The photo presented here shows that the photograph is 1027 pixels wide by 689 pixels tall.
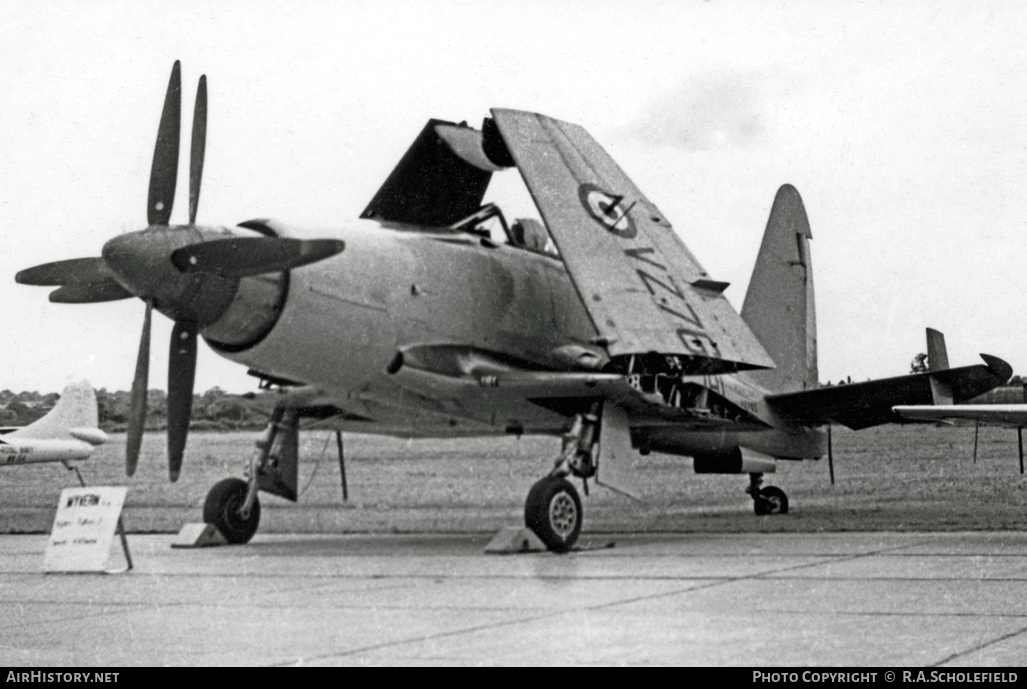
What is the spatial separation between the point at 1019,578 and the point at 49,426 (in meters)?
28.4

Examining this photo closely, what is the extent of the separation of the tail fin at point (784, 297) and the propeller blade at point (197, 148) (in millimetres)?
10178

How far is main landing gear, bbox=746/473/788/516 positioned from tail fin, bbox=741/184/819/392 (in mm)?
1985

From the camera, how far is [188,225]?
1091cm

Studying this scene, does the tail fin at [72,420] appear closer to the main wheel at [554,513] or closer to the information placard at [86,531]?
the information placard at [86,531]

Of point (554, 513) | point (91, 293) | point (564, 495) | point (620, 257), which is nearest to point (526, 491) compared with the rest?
point (620, 257)

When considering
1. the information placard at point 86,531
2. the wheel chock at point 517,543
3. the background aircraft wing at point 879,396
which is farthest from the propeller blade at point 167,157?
the background aircraft wing at point 879,396

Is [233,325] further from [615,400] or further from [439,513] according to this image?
[439,513]

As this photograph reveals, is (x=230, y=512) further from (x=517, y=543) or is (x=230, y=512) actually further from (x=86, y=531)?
(x=517, y=543)

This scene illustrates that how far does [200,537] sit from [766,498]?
7787 mm

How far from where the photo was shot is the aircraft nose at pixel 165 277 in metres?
10.5

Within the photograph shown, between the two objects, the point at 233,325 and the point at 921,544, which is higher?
the point at 233,325

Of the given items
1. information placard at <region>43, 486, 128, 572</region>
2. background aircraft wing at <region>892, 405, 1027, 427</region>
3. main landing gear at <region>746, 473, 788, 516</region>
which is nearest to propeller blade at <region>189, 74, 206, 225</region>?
information placard at <region>43, 486, 128, 572</region>
